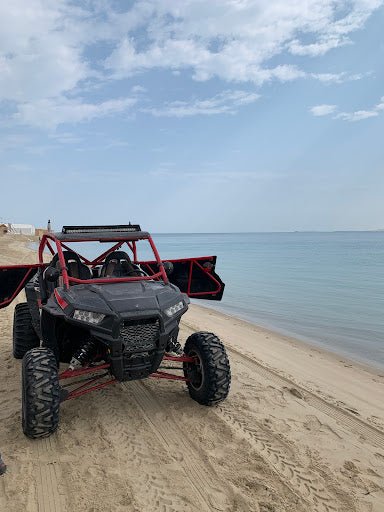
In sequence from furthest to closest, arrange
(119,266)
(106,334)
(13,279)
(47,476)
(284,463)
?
(13,279)
(119,266)
(106,334)
(284,463)
(47,476)

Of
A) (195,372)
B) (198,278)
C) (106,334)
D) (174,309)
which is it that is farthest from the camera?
(198,278)

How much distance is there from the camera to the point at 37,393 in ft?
12.4

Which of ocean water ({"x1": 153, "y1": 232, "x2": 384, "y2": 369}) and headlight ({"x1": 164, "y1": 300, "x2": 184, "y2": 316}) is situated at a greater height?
headlight ({"x1": 164, "y1": 300, "x2": 184, "y2": 316})

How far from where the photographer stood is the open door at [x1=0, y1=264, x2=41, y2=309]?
6.30 meters

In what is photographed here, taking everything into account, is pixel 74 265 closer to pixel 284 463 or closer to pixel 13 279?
pixel 13 279

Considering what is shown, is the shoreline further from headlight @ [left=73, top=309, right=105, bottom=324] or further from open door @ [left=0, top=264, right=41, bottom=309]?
open door @ [left=0, top=264, right=41, bottom=309]

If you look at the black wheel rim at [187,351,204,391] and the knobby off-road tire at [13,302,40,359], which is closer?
the black wheel rim at [187,351,204,391]

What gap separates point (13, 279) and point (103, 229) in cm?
212

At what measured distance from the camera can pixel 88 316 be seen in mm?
3973

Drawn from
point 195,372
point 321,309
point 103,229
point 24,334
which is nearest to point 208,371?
point 195,372

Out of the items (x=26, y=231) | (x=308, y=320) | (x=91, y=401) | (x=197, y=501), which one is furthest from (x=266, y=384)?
(x=26, y=231)

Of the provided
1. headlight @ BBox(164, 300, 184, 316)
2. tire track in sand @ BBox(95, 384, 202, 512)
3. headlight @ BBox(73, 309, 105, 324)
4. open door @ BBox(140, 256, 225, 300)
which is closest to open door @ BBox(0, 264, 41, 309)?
open door @ BBox(140, 256, 225, 300)

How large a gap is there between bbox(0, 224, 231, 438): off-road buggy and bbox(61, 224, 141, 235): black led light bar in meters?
0.01

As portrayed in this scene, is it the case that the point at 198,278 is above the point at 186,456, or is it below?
above
